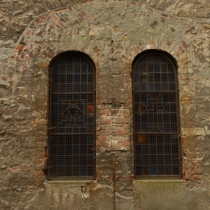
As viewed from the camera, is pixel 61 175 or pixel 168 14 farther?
pixel 168 14

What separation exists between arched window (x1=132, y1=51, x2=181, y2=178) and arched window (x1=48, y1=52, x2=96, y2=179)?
866 millimetres

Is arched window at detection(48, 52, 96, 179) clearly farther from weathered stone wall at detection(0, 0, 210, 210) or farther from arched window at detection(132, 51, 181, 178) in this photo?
arched window at detection(132, 51, 181, 178)

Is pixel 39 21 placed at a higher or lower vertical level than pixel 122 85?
higher

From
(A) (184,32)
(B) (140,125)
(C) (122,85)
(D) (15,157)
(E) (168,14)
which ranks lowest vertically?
(D) (15,157)

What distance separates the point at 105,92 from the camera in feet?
18.8

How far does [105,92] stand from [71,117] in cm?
81

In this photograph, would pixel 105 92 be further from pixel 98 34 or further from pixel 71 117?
pixel 98 34

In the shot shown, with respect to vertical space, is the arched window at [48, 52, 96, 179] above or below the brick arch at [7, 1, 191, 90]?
below

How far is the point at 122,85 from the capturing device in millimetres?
5762

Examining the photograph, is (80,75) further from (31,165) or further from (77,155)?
(31,165)

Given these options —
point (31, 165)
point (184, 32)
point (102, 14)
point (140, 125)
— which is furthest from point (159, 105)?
point (31, 165)

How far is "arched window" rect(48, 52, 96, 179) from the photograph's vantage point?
222 inches

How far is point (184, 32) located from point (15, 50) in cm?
331

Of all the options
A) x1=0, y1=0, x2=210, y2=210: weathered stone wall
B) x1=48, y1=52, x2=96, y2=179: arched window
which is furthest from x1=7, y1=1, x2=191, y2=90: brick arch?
x1=48, y1=52, x2=96, y2=179: arched window
